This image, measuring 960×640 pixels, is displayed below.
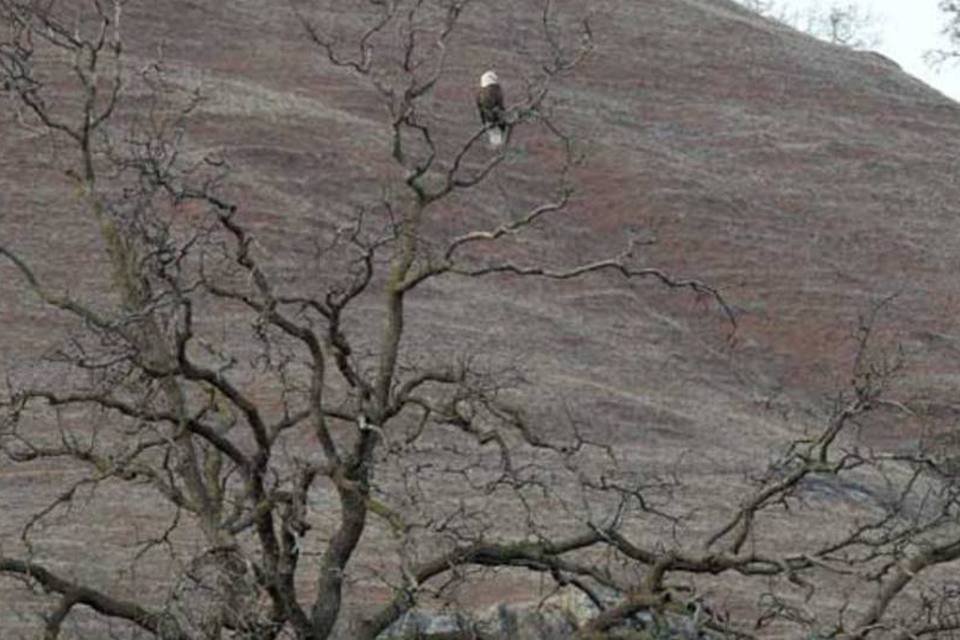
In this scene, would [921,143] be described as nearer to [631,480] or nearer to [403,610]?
[631,480]

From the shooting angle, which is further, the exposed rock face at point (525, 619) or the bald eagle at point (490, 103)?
the exposed rock face at point (525, 619)

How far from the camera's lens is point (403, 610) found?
41.3 feet

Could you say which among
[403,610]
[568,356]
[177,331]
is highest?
[177,331]

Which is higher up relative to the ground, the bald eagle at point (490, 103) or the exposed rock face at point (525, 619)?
the bald eagle at point (490, 103)

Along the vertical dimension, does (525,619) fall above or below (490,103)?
below

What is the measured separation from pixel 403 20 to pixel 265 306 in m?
40.4

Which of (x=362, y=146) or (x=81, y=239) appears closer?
(x=81, y=239)

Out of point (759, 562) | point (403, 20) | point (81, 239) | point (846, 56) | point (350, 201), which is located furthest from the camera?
point (846, 56)

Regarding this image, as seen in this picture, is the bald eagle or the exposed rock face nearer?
the bald eagle

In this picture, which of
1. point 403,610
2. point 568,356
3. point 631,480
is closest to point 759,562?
point 403,610

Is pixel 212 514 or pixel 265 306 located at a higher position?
pixel 265 306

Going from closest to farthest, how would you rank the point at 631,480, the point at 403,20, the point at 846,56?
the point at 631,480
the point at 403,20
the point at 846,56

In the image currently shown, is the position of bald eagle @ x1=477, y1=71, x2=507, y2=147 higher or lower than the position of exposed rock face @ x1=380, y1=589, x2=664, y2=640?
higher

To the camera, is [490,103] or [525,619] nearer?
[490,103]
